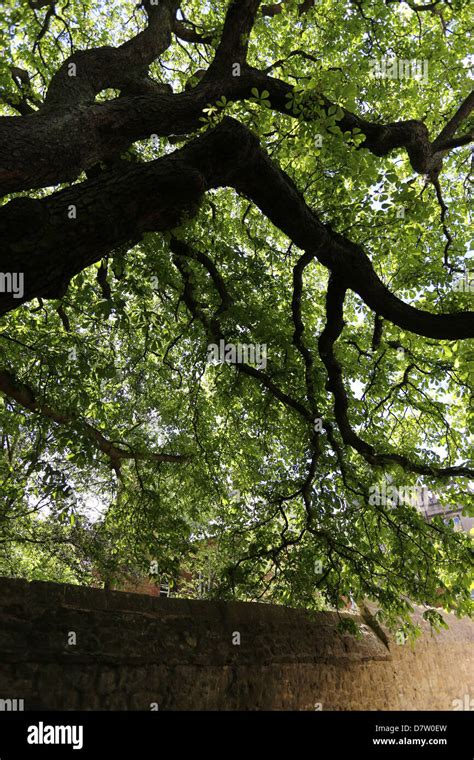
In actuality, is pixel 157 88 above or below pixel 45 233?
above

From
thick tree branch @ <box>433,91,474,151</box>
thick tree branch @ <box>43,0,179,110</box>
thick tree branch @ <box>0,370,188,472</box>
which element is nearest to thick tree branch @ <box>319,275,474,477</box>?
thick tree branch @ <box>0,370,188,472</box>

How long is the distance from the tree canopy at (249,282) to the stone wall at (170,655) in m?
0.77

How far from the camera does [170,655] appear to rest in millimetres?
4746

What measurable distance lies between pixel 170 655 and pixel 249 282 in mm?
5095

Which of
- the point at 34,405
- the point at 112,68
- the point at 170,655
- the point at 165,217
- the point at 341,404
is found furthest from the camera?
the point at 34,405

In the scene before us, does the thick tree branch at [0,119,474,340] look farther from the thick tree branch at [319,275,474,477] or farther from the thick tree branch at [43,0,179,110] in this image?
the thick tree branch at [43,0,179,110]

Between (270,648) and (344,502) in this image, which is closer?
(270,648)

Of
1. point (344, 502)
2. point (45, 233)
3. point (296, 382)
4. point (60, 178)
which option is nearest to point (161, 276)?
point (60, 178)

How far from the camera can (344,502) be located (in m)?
7.33

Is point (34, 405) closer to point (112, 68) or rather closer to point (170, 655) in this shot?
point (170, 655)

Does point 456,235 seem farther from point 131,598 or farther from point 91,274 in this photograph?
point 131,598

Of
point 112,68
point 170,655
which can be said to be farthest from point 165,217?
point 170,655

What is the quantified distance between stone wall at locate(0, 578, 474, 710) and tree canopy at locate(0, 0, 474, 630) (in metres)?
0.77
